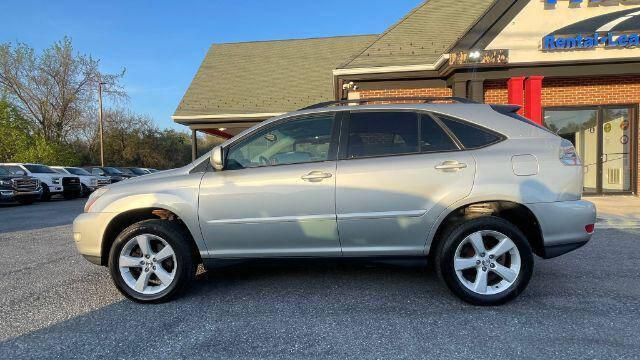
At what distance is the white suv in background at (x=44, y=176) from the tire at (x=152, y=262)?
1545 centimetres

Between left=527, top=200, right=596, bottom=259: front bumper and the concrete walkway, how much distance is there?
4.27 metres

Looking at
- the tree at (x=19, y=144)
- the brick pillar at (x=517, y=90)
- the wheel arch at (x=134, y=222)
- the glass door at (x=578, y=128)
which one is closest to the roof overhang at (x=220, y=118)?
the brick pillar at (x=517, y=90)

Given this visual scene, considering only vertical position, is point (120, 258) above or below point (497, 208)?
below

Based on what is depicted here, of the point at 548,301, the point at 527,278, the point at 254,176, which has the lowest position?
the point at 548,301

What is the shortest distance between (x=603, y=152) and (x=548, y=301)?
8790mm

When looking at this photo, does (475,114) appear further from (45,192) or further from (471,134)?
(45,192)

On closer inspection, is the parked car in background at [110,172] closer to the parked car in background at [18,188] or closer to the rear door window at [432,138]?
the parked car in background at [18,188]

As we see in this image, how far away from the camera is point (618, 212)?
7945mm

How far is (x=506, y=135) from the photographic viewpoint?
139 inches

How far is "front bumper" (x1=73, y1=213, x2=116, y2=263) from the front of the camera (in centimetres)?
366

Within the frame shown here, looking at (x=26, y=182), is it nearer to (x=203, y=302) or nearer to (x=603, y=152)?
(x=203, y=302)

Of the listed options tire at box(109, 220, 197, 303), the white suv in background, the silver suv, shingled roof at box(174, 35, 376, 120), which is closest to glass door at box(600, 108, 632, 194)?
shingled roof at box(174, 35, 376, 120)

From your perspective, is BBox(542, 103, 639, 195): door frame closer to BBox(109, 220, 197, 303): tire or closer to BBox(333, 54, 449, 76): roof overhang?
BBox(333, 54, 449, 76): roof overhang

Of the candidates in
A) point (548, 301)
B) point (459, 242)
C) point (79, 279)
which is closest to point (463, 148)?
point (459, 242)
